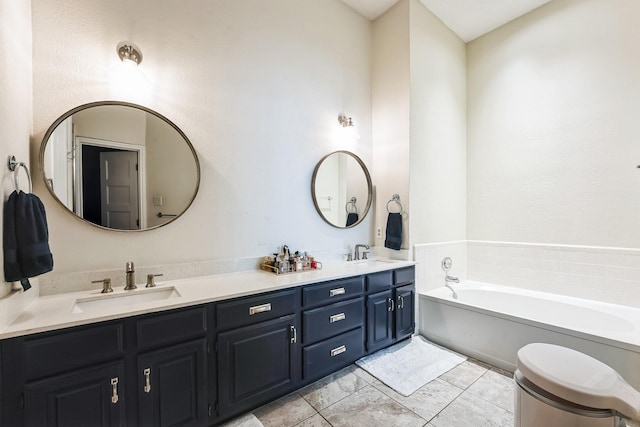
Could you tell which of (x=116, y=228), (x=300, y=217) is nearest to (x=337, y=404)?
(x=300, y=217)

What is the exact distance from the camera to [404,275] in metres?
2.73

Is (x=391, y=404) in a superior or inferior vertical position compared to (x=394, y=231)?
inferior

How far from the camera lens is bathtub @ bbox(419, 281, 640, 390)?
6.26ft

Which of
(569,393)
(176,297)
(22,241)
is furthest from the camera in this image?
(176,297)

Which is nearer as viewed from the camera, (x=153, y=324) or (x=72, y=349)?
(x=72, y=349)

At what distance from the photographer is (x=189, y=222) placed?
6.73 feet

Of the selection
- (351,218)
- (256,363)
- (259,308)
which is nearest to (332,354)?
(256,363)

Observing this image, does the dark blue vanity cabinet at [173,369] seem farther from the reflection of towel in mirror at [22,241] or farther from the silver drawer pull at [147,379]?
the reflection of towel in mirror at [22,241]

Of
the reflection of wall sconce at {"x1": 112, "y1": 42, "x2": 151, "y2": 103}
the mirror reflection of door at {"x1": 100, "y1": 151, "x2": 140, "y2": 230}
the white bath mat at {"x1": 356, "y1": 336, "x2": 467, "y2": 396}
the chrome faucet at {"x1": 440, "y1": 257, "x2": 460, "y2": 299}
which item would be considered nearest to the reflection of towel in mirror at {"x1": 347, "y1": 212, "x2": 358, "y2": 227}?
the chrome faucet at {"x1": 440, "y1": 257, "x2": 460, "y2": 299}

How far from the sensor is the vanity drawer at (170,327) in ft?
4.58

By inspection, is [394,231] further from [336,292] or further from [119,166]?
[119,166]

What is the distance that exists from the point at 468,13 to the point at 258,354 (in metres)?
4.01

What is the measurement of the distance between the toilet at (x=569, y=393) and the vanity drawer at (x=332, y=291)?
1.17 meters

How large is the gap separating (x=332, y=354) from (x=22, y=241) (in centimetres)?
200
